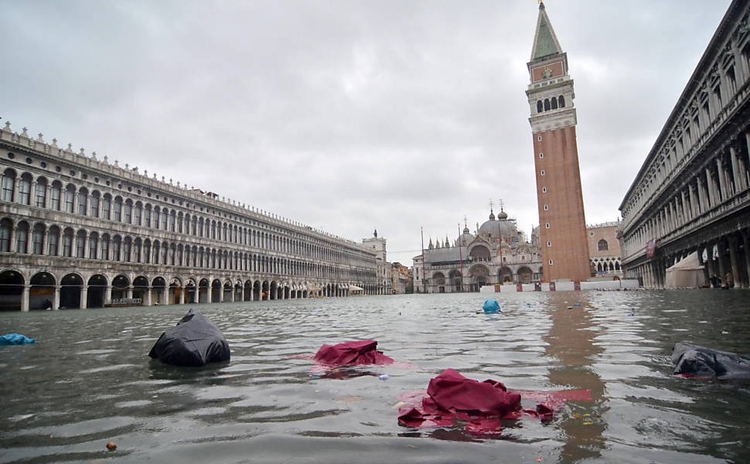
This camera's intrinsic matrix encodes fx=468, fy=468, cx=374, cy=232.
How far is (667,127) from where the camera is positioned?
33.5 meters

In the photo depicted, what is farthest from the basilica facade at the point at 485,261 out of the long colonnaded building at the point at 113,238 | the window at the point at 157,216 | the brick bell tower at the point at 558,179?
the window at the point at 157,216

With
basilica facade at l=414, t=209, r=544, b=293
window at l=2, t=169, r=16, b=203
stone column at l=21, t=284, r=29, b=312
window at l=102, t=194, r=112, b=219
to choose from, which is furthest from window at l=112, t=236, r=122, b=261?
basilica facade at l=414, t=209, r=544, b=293

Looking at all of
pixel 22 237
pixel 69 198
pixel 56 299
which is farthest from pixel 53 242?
pixel 56 299

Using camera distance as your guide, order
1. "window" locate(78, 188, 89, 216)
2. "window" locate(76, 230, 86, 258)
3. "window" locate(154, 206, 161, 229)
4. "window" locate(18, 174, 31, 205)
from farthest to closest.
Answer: "window" locate(154, 206, 161, 229) < "window" locate(78, 188, 89, 216) < "window" locate(76, 230, 86, 258) < "window" locate(18, 174, 31, 205)

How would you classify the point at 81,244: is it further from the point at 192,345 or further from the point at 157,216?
the point at 192,345

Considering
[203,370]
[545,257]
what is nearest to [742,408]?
[203,370]

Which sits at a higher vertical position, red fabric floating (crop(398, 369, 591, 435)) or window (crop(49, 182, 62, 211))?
window (crop(49, 182, 62, 211))

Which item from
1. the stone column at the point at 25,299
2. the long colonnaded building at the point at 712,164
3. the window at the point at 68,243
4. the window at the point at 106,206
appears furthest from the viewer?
the window at the point at 106,206

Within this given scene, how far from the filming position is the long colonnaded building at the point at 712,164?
66.9ft

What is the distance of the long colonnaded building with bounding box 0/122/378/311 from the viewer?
108 ft

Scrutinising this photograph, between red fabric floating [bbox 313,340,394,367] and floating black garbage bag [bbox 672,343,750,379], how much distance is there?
3.24 m

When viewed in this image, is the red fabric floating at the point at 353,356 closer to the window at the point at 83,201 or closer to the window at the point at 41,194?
the window at the point at 41,194

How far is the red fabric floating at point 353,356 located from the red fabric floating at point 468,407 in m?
2.25

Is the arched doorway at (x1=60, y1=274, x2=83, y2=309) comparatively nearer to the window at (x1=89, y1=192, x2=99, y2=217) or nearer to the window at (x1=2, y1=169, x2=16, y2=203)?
the window at (x1=89, y1=192, x2=99, y2=217)
